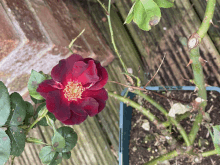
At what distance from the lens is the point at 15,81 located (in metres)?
0.65

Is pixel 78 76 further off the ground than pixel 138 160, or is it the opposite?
pixel 78 76

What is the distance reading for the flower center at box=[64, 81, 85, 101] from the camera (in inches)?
18.3

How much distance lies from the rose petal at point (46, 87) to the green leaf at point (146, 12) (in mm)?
212

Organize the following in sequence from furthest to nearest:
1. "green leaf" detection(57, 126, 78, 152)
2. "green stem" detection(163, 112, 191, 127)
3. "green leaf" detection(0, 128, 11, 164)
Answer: "green stem" detection(163, 112, 191, 127) → "green leaf" detection(57, 126, 78, 152) → "green leaf" detection(0, 128, 11, 164)

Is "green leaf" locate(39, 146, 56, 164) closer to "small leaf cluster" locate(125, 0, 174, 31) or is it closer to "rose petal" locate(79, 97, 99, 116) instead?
"rose petal" locate(79, 97, 99, 116)

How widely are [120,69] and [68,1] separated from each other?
1.10ft

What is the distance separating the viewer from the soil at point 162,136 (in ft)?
2.39

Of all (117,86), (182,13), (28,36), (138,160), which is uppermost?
(28,36)

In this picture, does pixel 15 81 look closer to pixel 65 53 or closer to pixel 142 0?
pixel 65 53

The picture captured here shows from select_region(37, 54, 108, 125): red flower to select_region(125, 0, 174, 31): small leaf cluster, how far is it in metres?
0.12

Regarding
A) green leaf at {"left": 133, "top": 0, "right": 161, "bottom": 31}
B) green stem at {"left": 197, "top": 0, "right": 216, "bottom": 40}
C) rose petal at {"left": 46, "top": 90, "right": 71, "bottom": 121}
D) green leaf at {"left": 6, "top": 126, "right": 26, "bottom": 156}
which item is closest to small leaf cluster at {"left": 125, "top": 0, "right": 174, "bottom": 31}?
green leaf at {"left": 133, "top": 0, "right": 161, "bottom": 31}

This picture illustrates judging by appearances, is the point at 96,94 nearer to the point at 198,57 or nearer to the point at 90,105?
the point at 90,105

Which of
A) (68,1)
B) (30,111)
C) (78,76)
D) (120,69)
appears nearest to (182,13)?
(120,69)

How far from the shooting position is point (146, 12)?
0.41 m
